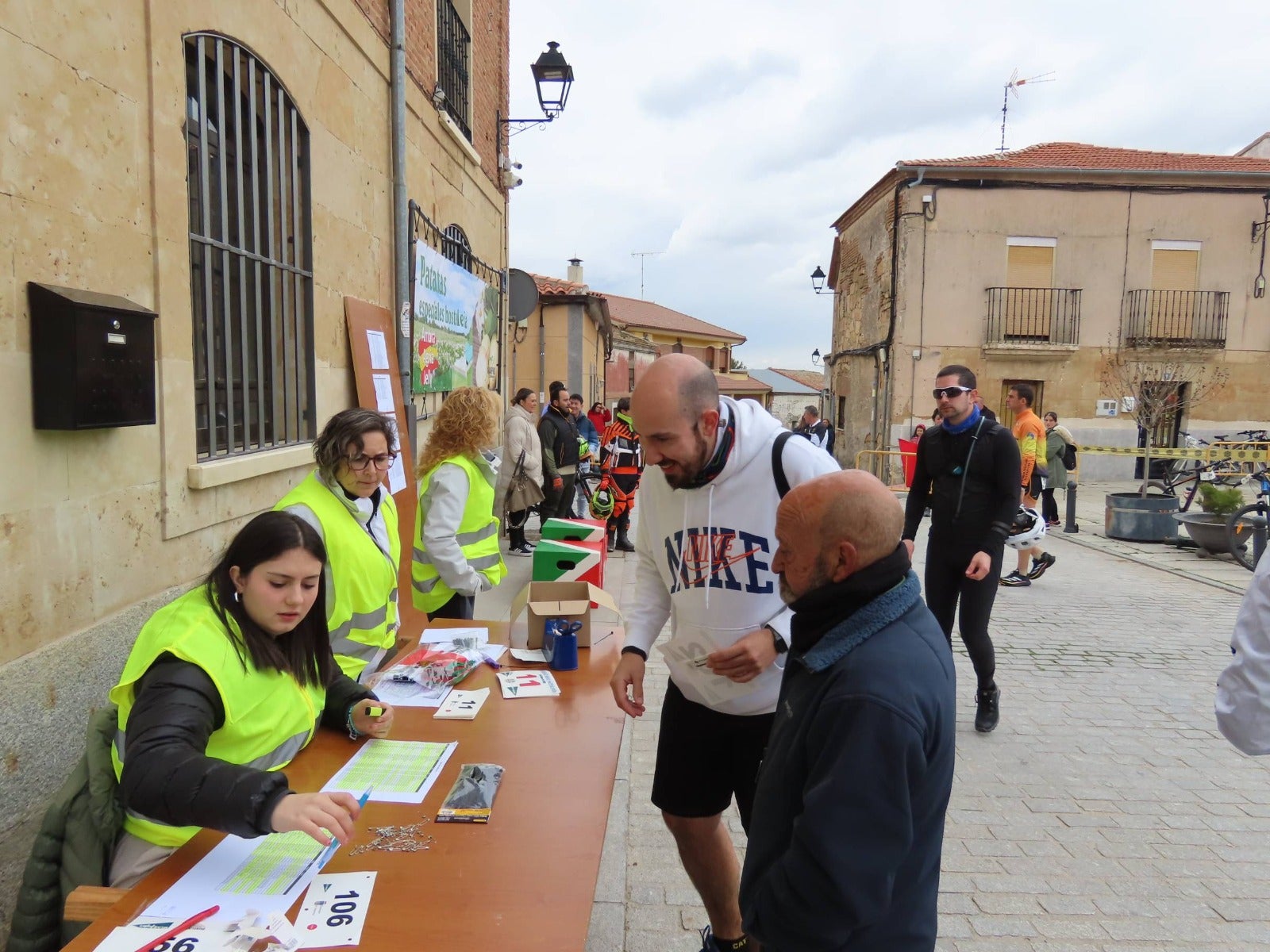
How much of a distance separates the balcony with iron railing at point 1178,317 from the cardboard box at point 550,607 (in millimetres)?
22395

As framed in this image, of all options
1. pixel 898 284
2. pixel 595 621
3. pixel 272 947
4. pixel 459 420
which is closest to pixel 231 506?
pixel 459 420

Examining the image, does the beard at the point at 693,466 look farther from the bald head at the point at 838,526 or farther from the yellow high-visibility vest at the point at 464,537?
the yellow high-visibility vest at the point at 464,537

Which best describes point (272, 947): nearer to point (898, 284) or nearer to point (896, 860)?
point (896, 860)

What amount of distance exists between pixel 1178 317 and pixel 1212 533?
47.6 ft

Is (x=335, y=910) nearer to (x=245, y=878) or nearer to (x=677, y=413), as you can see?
(x=245, y=878)

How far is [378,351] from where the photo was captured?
21.0ft

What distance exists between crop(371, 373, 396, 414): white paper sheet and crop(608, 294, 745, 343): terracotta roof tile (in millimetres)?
36217

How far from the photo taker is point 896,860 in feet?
4.66

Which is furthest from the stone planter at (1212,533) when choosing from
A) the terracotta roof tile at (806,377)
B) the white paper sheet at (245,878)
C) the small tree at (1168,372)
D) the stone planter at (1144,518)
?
the terracotta roof tile at (806,377)

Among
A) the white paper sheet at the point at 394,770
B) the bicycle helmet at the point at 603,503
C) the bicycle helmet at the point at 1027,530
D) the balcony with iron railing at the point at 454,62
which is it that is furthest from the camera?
the bicycle helmet at the point at 603,503

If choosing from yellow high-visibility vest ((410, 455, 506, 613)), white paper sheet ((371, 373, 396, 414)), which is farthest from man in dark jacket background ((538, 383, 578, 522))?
yellow high-visibility vest ((410, 455, 506, 613))

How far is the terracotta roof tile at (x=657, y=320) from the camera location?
4541 cm

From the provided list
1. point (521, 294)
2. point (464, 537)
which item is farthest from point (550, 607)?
point (521, 294)

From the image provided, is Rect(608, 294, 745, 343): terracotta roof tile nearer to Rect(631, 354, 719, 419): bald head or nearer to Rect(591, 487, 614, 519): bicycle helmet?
Rect(591, 487, 614, 519): bicycle helmet
